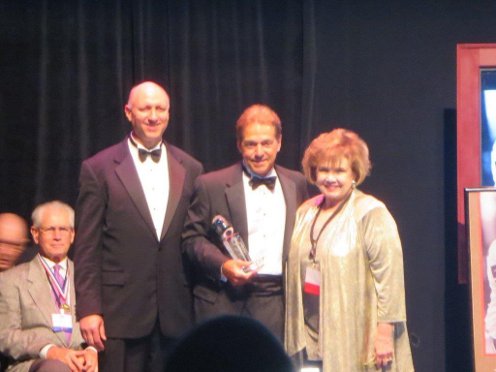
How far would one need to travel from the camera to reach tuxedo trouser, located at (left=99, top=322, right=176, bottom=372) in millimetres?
3789

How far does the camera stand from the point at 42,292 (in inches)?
155

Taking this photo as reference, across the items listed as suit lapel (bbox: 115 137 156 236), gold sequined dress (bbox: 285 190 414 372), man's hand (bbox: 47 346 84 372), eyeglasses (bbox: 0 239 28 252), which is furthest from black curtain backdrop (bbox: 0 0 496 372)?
gold sequined dress (bbox: 285 190 414 372)

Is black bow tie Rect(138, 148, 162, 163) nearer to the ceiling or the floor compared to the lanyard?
nearer to the ceiling

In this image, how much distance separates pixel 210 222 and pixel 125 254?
40cm

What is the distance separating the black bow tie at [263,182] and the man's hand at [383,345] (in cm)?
76

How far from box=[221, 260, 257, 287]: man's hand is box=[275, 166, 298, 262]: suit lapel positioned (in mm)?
229

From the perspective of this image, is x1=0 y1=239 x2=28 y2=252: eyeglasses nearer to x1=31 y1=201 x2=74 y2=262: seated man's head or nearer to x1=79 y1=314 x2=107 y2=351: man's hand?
x1=31 y1=201 x2=74 y2=262: seated man's head

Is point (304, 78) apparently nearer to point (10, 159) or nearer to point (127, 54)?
point (127, 54)

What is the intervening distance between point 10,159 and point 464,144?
2379 mm

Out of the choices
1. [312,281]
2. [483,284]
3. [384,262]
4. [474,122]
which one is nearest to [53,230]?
[312,281]

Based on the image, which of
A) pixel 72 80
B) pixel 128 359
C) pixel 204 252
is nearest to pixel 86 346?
pixel 128 359

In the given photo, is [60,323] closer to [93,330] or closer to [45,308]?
[45,308]

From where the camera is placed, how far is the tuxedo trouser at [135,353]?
3789 mm

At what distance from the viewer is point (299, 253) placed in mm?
3592
